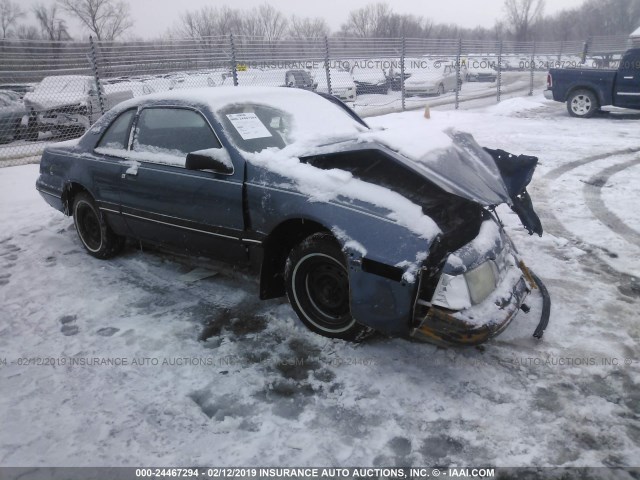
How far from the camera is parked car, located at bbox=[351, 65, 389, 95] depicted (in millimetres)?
19734

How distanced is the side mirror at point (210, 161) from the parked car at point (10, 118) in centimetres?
1063

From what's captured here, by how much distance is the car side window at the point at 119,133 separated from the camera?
4078 mm

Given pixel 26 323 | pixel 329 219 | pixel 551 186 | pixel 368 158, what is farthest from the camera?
pixel 551 186

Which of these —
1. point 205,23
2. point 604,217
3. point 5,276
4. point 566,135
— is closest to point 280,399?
point 5,276

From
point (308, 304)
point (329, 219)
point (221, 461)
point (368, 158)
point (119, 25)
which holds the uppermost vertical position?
point (119, 25)

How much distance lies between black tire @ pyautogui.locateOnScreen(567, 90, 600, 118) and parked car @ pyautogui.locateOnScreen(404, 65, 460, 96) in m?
8.56

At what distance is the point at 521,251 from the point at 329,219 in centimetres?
242

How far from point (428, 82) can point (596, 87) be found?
9.27 meters

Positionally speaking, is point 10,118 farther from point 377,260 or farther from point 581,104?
point 581,104

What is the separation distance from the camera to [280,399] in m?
2.58

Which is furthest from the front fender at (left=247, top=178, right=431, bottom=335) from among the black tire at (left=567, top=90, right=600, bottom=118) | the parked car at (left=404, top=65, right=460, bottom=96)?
the parked car at (left=404, top=65, right=460, bottom=96)

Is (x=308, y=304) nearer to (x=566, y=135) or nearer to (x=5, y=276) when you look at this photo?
(x=5, y=276)

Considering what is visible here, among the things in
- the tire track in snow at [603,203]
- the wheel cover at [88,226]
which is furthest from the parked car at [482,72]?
the wheel cover at [88,226]

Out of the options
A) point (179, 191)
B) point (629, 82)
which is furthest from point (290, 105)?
point (629, 82)
